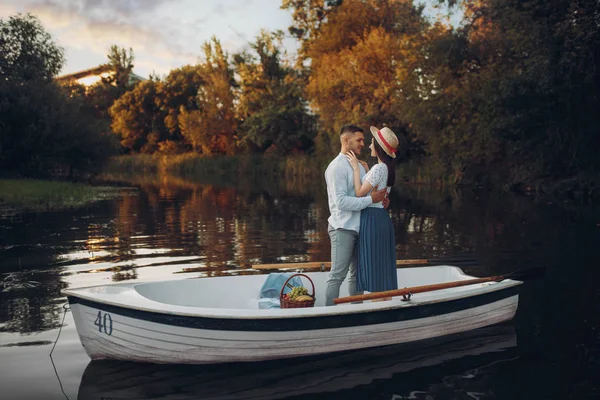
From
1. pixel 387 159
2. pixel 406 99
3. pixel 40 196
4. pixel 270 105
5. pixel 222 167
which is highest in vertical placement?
pixel 270 105

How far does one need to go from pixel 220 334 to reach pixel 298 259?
6.61m

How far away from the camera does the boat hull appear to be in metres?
6.33

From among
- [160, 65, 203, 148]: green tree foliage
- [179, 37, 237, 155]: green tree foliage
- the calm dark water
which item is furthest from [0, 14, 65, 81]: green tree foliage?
[160, 65, 203, 148]: green tree foliage

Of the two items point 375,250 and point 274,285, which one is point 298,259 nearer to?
point 274,285

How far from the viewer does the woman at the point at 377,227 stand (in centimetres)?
716

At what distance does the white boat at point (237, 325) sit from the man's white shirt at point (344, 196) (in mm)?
953

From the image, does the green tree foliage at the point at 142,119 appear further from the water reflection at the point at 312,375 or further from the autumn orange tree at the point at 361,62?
the water reflection at the point at 312,375

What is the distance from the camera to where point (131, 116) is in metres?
68.2

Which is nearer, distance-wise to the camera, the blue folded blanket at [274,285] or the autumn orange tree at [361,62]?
the blue folded blanket at [274,285]

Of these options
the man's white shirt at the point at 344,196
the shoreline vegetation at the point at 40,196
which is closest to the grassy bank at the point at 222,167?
the shoreline vegetation at the point at 40,196

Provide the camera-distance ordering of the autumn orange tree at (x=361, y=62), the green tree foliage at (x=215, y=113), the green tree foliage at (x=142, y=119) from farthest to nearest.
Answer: the green tree foliage at (x=142, y=119) < the green tree foliage at (x=215, y=113) < the autumn orange tree at (x=361, y=62)

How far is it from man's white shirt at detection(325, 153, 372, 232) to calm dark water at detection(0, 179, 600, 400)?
4.58 feet

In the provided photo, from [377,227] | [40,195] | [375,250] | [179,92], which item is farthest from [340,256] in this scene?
[179,92]

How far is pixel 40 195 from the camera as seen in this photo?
82.9 ft
